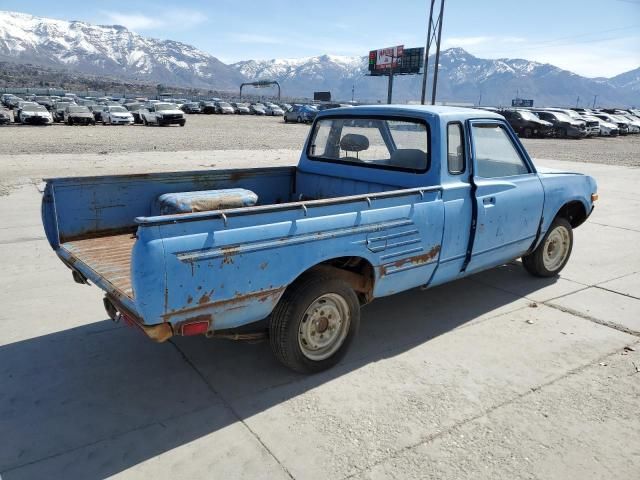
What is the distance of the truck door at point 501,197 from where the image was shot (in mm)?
4465

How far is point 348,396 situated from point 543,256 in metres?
3.38

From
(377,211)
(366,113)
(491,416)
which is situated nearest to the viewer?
(491,416)

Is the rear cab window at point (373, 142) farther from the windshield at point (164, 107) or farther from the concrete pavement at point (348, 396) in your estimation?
the windshield at point (164, 107)

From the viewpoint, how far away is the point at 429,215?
393 centimetres

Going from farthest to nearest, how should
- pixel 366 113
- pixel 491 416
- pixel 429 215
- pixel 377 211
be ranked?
pixel 366 113, pixel 429 215, pixel 377 211, pixel 491 416

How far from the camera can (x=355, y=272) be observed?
12.8 ft

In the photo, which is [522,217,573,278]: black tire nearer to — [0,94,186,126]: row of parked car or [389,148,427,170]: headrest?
[389,148,427,170]: headrest

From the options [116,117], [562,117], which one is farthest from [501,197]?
[116,117]

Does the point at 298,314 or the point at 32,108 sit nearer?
the point at 298,314

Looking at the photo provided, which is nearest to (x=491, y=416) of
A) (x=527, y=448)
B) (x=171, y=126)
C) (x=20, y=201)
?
(x=527, y=448)

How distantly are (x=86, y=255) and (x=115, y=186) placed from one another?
757 millimetres

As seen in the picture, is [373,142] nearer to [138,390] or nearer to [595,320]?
[595,320]

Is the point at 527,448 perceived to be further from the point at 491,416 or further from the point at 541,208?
the point at 541,208

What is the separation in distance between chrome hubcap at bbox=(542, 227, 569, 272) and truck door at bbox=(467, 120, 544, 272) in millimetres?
695
